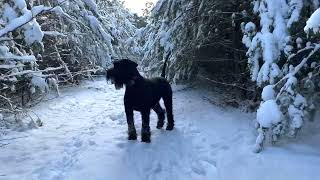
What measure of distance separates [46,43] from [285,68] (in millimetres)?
5164

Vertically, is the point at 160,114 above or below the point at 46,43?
below

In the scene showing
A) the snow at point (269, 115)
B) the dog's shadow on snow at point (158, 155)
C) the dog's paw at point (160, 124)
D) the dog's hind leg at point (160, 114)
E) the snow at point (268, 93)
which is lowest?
the dog's shadow on snow at point (158, 155)

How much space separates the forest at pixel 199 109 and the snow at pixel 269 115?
0.04 feet

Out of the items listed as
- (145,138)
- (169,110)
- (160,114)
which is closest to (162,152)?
(145,138)

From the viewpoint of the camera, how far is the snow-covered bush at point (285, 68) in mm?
5883

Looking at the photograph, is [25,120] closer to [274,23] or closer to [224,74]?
[224,74]

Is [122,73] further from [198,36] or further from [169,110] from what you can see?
[198,36]

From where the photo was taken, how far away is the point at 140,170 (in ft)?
19.1

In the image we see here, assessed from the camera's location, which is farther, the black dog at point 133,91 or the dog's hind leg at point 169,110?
the dog's hind leg at point 169,110

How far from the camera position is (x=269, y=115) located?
5746mm

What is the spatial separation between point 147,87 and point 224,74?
3.03 metres

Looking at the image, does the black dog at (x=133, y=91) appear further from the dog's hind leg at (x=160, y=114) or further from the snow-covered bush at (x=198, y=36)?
the snow-covered bush at (x=198, y=36)

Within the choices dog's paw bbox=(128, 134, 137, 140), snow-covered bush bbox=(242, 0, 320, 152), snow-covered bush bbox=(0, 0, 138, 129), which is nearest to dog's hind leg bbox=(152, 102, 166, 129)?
dog's paw bbox=(128, 134, 137, 140)

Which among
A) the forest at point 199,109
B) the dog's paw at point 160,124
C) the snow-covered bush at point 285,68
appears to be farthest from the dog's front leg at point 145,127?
the snow-covered bush at point 285,68
